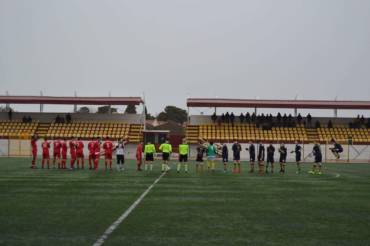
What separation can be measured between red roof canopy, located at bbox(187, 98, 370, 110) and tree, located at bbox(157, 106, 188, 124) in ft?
272

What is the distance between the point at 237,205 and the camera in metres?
Answer: 13.9

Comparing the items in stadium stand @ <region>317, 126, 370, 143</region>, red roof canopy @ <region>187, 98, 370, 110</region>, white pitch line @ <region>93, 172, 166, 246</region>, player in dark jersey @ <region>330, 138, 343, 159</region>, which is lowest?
white pitch line @ <region>93, 172, 166, 246</region>

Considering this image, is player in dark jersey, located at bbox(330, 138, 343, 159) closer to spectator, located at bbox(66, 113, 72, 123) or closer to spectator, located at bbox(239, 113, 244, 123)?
spectator, located at bbox(239, 113, 244, 123)

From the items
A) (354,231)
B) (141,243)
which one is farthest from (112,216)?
(354,231)

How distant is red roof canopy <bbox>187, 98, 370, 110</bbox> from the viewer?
55.4m

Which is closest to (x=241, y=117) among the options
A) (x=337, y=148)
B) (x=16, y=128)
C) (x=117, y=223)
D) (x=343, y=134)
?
(x=343, y=134)

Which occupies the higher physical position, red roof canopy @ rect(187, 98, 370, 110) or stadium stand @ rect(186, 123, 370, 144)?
red roof canopy @ rect(187, 98, 370, 110)

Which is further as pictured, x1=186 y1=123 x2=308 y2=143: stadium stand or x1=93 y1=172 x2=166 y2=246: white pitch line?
x1=186 y1=123 x2=308 y2=143: stadium stand

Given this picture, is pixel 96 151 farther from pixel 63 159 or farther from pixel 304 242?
pixel 304 242

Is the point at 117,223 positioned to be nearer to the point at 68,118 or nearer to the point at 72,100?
the point at 68,118

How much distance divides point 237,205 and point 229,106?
42923 millimetres

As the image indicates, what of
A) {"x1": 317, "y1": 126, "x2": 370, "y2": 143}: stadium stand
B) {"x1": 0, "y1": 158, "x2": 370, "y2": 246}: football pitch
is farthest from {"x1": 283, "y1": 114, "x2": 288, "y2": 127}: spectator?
{"x1": 0, "y1": 158, "x2": 370, "y2": 246}: football pitch

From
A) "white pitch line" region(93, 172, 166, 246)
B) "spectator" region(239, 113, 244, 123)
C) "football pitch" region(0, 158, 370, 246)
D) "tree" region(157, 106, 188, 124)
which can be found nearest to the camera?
"white pitch line" region(93, 172, 166, 246)

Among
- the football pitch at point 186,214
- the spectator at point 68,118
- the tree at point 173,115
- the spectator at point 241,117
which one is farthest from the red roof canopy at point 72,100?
the tree at point 173,115
